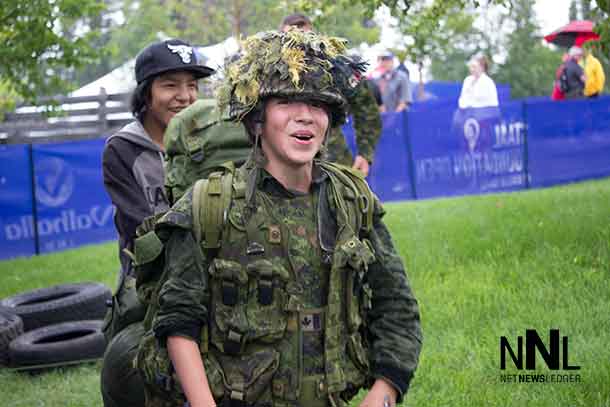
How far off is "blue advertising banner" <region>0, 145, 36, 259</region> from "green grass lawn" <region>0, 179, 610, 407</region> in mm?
2496

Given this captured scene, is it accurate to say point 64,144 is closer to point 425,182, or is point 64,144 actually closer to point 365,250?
point 425,182

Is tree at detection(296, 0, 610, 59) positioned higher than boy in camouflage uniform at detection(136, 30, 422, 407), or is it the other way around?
tree at detection(296, 0, 610, 59)

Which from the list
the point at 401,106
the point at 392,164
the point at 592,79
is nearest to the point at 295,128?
the point at 392,164

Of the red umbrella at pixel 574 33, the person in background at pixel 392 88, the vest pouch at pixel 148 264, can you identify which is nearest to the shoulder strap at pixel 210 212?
the vest pouch at pixel 148 264

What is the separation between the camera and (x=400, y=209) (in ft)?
40.0

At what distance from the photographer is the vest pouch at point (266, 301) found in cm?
294

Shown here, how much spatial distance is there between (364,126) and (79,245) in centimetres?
709

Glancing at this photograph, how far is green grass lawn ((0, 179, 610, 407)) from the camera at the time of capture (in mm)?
5184

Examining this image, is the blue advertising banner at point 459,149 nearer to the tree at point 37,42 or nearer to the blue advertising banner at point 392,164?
the blue advertising banner at point 392,164

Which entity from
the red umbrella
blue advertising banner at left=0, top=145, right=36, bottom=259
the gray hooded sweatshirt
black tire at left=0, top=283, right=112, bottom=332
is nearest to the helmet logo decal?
the gray hooded sweatshirt

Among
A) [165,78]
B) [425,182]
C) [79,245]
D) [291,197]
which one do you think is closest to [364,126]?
[165,78]

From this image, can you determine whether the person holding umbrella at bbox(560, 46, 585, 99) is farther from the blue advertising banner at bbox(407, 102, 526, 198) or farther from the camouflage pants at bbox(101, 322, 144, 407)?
the camouflage pants at bbox(101, 322, 144, 407)

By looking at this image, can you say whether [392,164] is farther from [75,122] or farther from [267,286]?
[267,286]

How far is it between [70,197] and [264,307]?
11205mm
